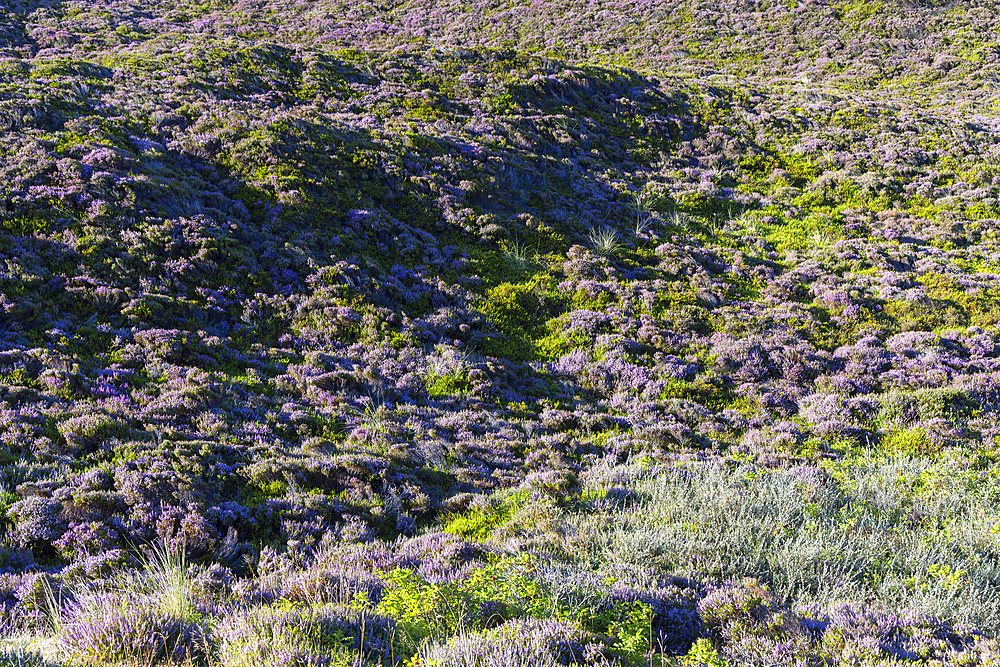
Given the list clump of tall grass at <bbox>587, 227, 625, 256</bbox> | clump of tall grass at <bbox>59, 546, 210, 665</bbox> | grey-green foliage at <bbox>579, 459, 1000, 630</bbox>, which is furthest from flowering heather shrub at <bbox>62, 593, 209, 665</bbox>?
clump of tall grass at <bbox>587, 227, 625, 256</bbox>

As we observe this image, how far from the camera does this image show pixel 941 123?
24109 millimetres

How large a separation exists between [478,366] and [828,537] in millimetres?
6900

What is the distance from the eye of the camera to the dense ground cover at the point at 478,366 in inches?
174

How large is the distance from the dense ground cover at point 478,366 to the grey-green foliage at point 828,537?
51 mm

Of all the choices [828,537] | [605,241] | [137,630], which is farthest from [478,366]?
[137,630]

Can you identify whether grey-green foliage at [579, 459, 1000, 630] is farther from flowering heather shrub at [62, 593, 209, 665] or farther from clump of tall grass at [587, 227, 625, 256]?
clump of tall grass at [587, 227, 625, 256]

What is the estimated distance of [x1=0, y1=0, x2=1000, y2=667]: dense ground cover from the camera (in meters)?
4.41

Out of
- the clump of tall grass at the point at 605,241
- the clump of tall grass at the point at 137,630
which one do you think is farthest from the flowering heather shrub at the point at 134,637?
the clump of tall grass at the point at 605,241

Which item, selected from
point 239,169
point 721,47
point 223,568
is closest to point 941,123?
point 721,47

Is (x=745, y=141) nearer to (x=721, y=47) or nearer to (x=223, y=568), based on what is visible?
(x=721, y=47)

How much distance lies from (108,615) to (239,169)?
47.7 ft

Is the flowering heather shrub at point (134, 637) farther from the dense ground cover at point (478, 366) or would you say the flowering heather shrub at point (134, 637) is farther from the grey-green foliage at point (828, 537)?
the grey-green foliage at point (828, 537)

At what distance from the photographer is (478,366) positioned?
11.1 metres

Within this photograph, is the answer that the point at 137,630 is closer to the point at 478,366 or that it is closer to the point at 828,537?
the point at 828,537
